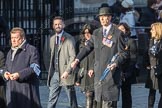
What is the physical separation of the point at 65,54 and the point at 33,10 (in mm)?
6237

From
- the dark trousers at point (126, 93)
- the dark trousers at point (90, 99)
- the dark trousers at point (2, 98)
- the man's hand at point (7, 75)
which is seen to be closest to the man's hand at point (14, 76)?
the man's hand at point (7, 75)

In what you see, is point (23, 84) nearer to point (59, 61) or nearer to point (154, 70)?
point (59, 61)

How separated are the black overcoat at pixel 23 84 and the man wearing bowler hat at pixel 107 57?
3.60ft

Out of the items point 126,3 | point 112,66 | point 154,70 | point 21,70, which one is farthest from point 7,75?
point 126,3

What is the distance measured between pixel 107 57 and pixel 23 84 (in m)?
1.56

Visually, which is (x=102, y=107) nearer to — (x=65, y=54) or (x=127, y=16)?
(x=65, y=54)

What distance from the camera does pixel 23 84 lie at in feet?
31.2

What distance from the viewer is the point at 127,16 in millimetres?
18984

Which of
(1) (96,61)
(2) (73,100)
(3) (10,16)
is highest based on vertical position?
(3) (10,16)

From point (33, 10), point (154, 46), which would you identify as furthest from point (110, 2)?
point (154, 46)

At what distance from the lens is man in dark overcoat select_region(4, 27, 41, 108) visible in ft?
31.1

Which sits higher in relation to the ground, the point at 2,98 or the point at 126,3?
the point at 126,3

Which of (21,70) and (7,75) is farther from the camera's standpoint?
(21,70)

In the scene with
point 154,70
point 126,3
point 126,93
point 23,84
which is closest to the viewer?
point 23,84
